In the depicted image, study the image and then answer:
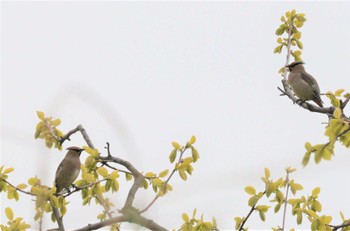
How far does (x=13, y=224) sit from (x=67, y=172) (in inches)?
113

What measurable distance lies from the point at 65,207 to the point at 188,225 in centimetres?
142

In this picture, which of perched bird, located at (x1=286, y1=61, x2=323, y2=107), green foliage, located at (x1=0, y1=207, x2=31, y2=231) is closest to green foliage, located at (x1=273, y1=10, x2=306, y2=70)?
perched bird, located at (x1=286, y1=61, x2=323, y2=107)

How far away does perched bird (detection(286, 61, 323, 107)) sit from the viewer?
10219 mm

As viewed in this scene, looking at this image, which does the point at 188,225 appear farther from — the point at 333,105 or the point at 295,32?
the point at 295,32

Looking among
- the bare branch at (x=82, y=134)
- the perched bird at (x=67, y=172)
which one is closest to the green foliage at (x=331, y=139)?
the bare branch at (x=82, y=134)

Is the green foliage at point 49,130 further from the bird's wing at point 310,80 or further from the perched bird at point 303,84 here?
the bird's wing at point 310,80

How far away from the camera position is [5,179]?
6.75 metres

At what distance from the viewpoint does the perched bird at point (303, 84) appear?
10219mm

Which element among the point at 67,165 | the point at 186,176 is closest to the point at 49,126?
the point at 186,176

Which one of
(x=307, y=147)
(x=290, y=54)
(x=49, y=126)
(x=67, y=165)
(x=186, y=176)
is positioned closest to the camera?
(x=307, y=147)

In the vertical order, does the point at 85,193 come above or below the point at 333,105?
below

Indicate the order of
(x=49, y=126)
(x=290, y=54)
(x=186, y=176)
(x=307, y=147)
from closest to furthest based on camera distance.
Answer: (x=307, y=147) < (x=186, y=176) < (x=49, y=126) < (x=290, y=54)

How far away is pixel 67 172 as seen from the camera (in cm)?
956

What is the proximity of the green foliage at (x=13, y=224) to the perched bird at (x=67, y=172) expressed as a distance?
2302 millimetres
